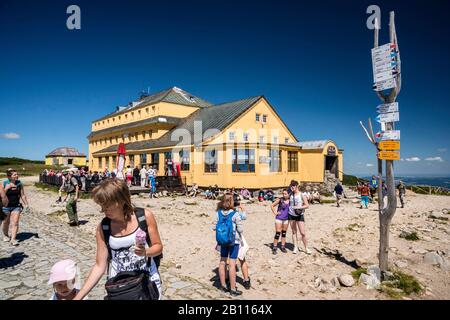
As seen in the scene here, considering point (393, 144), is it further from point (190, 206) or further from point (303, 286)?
point (190, 206)

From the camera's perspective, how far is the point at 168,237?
10008 millimetres

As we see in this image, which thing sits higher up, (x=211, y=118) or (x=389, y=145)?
(x=211, y=118)

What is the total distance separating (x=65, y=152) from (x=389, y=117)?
74884mm

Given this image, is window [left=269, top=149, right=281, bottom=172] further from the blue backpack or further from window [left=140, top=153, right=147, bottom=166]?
the blue backpack

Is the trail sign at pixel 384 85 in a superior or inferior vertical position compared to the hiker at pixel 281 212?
superior

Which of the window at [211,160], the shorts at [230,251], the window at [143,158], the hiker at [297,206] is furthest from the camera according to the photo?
the window at [143,158]

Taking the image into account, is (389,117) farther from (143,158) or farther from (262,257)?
(143,158)

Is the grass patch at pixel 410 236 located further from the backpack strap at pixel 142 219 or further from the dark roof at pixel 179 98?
the dark roof at pixel 179 98

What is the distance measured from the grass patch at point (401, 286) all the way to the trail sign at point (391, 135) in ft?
10.8

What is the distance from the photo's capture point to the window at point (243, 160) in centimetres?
2100

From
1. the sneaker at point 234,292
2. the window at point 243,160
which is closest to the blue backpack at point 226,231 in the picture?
the sneaker at point 234,292

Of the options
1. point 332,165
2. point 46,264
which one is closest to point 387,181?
point 46,264

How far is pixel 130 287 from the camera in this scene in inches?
96.5
